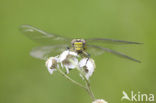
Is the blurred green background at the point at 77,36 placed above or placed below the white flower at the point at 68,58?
below

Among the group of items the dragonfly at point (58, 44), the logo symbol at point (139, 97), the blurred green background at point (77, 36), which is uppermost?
the dragonfly at point (58, 44)

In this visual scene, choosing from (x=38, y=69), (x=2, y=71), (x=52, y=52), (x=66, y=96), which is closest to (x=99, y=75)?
(x=66, y=96)

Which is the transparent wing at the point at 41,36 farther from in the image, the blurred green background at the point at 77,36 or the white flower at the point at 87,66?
the blurred green background at the point at 77,36

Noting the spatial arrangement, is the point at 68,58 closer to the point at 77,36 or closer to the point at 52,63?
the point at 52,63

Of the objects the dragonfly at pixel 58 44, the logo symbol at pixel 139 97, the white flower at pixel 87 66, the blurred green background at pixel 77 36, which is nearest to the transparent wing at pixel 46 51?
the dragonfly at pixel 58 44

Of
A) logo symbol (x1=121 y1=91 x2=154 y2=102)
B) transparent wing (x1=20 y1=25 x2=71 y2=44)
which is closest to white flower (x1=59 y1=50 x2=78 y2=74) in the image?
transparent wing (x1=20 y1=25 x2=71 y2=44)

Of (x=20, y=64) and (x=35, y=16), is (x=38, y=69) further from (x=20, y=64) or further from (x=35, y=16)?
(x=35, y=16)

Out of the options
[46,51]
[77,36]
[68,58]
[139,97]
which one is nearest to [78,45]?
[68,58]
